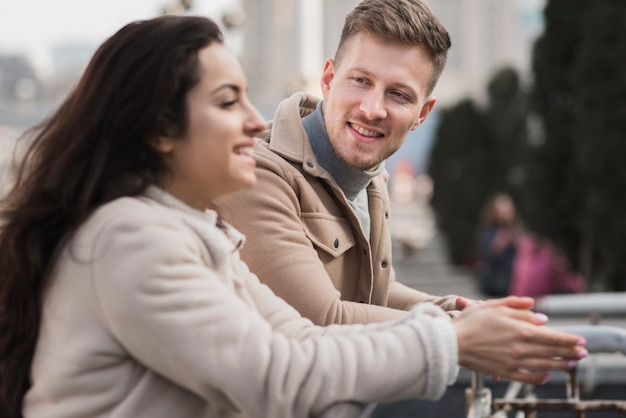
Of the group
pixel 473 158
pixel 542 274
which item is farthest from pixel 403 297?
pixel 473 158

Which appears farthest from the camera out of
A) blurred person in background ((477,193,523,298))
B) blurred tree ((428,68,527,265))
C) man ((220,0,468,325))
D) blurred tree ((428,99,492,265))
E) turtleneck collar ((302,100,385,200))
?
blurred tree ((428,99,492,265))

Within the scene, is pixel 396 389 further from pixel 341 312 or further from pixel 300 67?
pixel 300 67

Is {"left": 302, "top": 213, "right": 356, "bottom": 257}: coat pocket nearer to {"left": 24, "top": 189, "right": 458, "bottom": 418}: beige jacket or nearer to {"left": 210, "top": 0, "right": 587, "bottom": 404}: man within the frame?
{"left": 210, "top": 0, "right": 587, "bottom": 404}: man

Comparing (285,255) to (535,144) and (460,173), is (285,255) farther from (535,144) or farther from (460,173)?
(460,173)

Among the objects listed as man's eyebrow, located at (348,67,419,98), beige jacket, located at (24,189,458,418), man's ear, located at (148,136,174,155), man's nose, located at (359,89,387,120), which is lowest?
beige jacket, located at (24,189,458,418)

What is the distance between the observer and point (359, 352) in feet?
6.02

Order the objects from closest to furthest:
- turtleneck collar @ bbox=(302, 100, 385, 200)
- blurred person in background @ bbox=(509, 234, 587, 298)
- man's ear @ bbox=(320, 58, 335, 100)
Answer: turtleneck collar @ bbox=(302, 100, 385, 200) → man's ear @ bbox=(320, 58, 335, 100) → blurred person in background @ bbox=(509, 234, 587, 298)

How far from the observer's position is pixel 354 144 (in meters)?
2.74

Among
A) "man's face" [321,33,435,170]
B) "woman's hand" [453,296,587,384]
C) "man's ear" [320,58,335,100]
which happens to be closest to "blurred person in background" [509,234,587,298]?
"man's ear" [320,58,335,100]

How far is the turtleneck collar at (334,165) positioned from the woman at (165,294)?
77 centimetres

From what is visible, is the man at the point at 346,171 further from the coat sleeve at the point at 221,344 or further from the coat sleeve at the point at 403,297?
the coat sleeve at the point at 221,344

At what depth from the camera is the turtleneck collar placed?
109 inches

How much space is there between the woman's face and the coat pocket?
2.29ft

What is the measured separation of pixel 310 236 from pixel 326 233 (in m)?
0.05
